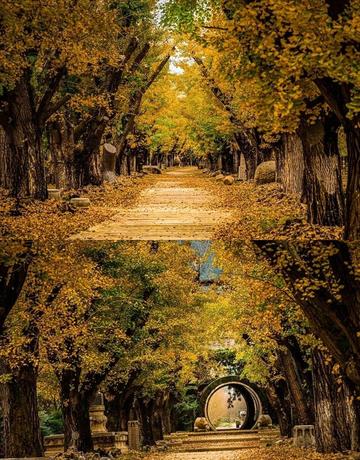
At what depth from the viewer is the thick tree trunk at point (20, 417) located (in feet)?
56.6

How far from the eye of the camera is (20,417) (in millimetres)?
17312

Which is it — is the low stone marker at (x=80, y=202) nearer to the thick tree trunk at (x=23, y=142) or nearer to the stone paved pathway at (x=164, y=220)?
the stone paved pathway at (x=164, y=220)

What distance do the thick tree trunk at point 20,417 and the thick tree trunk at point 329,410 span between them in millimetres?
7070

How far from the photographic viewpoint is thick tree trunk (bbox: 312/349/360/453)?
61.0ft

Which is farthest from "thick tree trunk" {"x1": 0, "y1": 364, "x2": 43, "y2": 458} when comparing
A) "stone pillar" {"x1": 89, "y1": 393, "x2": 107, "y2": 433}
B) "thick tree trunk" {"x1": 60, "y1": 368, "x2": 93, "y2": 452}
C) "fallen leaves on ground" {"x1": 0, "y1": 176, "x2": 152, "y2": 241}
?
"stone pillar" {"x1": 89, "y1": 393, "x2": 107, "y2": 433}

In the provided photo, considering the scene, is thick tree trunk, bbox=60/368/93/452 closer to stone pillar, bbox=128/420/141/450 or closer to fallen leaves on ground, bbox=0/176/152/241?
fallen leaves on ground, bbox=0/176/152/241

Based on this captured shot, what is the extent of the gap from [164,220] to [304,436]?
8.60 meters

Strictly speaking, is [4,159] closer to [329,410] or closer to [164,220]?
[164,220]

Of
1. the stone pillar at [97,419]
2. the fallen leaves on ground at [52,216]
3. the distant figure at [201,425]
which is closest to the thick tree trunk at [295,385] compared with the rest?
the stone pillar at [97,419]

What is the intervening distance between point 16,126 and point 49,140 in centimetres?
1077

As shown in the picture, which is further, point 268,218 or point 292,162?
point 292,162

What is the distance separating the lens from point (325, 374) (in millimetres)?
18703

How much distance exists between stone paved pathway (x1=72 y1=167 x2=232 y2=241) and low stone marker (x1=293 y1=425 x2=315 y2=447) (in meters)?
7.44

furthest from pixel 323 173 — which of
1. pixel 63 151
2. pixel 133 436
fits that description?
pixel 63 151
